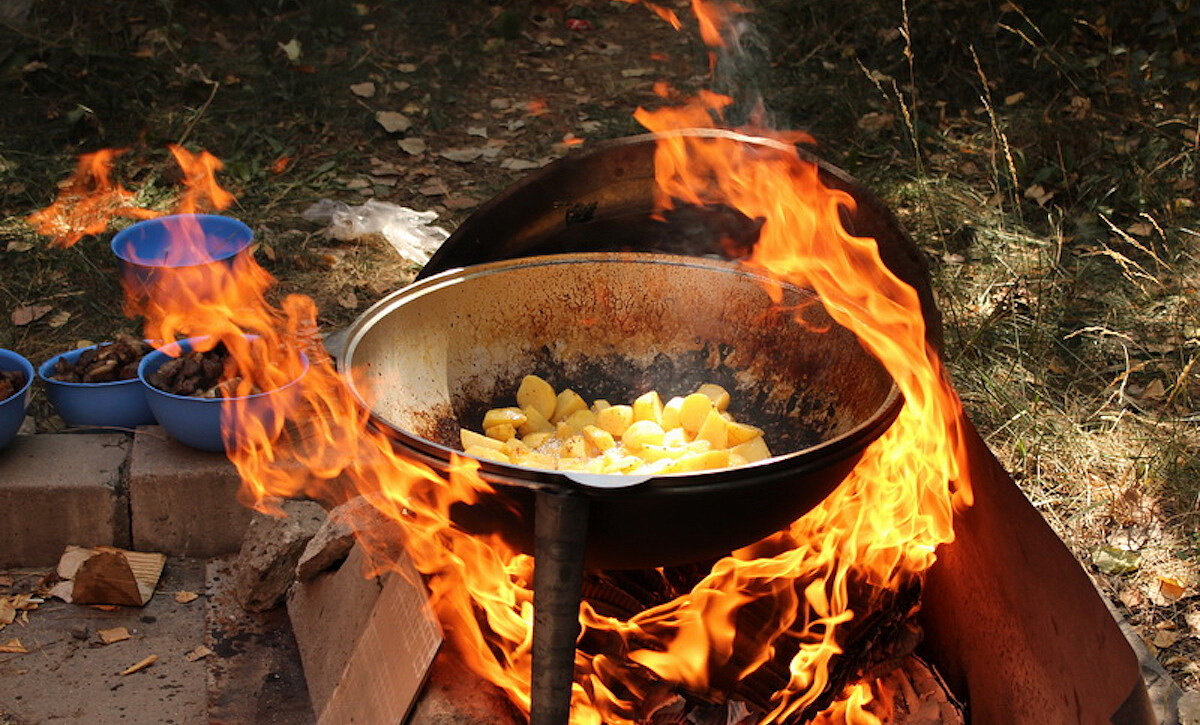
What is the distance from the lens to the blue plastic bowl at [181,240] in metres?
4.22

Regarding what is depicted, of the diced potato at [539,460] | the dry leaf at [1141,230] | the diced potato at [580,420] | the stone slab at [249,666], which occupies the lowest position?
the stone slab at [249,666]

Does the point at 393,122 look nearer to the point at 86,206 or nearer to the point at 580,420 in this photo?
the point at 86,206

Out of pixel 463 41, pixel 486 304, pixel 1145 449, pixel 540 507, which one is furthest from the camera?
pixel 463 41

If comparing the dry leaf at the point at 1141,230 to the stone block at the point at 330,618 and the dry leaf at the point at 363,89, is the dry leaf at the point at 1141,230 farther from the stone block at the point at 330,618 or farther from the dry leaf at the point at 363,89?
the dry leaf at the point at 363,89

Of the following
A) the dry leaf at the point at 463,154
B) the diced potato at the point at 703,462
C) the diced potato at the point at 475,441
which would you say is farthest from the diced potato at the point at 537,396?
the dry leaf at the point at 463,154

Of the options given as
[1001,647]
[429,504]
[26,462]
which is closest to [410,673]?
[429,504]

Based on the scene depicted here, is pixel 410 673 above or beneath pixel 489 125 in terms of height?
above

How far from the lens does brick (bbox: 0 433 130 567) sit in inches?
128

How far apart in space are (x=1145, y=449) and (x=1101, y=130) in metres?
2.32

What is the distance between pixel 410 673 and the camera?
92.7 inches

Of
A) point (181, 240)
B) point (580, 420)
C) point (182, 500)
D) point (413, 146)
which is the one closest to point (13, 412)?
point (182, 500)

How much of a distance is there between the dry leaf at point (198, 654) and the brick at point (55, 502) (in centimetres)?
51

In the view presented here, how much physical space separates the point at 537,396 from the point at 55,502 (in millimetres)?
1693

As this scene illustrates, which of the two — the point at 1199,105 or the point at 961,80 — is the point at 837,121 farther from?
the point at 1199,105
